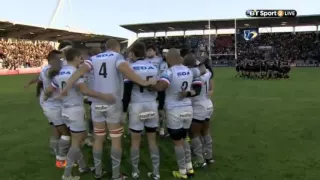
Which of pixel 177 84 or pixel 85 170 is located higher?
pixel 177 84

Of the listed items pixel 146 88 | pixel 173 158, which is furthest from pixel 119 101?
pixel 173 158

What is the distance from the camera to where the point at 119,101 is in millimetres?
5520

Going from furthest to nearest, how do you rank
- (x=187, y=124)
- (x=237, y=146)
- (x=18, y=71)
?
(x=18, y=71), (x=237, y=146), (x=187, y=124)

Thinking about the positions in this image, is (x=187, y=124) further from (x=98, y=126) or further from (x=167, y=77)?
(x=98, y=126)

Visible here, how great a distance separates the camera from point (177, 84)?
5613mm

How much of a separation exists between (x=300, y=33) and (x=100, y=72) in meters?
67.1

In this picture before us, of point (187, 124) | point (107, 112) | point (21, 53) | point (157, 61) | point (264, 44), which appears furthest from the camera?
point (264, 44)

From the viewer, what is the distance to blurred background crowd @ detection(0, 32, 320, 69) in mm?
50534

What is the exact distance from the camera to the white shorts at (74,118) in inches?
219

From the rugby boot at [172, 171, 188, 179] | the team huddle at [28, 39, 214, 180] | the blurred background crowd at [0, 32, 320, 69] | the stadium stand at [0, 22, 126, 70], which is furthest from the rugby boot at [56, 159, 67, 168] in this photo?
the blurred background crowd at [0, 32, 320, 69]

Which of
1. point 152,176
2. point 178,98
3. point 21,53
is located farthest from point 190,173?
point 21,53

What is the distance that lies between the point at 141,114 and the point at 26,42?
2076 inches

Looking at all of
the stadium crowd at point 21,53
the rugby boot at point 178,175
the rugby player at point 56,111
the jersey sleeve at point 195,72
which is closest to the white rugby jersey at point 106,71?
the rugby player at point 56,111

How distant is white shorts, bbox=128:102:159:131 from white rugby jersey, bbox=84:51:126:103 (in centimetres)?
30
